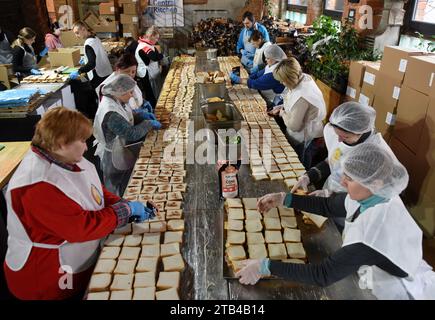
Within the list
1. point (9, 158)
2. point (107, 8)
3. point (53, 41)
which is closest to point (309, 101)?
point (9, 158)

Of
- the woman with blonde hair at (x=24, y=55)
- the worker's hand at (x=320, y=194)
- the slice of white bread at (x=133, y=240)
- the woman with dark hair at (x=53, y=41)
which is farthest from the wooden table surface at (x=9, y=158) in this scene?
the woman with dark hair at (x=53, y=41)

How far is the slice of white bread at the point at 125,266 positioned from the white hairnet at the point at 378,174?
129 cm

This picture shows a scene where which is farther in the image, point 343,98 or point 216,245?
point 343,98

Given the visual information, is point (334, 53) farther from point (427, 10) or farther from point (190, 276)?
point (190, 276)

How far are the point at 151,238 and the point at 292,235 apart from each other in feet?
2.87

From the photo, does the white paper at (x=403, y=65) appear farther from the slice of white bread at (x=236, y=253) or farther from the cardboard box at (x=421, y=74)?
the slice of white bread at (x=236, y=253)

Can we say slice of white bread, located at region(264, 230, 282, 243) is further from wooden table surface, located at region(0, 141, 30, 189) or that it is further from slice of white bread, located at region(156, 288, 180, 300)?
wooden table surface, located at region(0, 141, 30, 189)

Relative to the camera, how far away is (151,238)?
2117 millimetres

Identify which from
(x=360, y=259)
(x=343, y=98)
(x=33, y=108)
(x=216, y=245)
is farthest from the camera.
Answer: (x=343, y=98)

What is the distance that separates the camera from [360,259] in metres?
1.64

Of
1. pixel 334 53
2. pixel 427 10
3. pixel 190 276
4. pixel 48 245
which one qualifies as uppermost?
pixel 427 10
